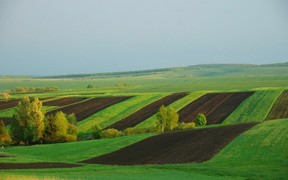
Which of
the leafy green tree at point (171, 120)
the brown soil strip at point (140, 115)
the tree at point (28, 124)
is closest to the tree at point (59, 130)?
the tree at point (28, 124)

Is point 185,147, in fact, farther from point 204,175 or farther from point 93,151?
point 204,175

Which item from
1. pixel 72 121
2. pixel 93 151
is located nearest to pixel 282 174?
pixel 93 151

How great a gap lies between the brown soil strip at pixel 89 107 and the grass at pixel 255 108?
97.8 ft

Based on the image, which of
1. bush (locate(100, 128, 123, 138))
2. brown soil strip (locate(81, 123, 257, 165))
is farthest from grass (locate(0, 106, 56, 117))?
brown soil strip (locate(81, 123, 257, 165))

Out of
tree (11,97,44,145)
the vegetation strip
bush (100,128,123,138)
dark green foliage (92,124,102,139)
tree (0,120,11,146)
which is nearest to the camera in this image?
bush (100,128,123,138)

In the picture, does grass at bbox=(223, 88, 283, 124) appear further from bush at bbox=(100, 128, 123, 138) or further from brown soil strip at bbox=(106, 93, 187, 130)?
bush at bbox=(100, 128, 123, 138)

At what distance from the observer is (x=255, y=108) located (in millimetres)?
78312

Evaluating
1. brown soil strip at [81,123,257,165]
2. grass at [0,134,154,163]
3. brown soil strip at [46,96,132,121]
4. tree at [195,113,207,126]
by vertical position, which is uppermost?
brown soil strip at [46,96,132,121]

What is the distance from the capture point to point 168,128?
66.5 m

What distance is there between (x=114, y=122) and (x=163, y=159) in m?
37.7

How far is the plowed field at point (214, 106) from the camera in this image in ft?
245

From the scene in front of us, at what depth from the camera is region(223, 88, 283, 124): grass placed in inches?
2779

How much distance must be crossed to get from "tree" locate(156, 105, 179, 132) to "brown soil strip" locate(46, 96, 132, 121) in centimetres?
2153

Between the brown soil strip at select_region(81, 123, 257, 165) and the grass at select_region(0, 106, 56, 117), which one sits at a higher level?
the grass at select_region(0, 106, 56, 117)
